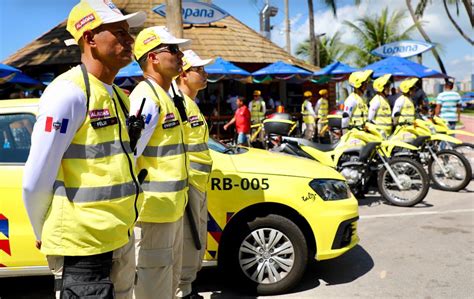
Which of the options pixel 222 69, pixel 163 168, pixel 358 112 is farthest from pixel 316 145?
pixel 222 69

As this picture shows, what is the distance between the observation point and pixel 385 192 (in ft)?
22.8

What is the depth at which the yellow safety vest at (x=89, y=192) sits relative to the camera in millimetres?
1913

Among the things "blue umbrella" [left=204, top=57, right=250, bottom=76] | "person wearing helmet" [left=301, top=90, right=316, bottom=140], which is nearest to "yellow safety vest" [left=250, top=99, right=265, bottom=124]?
"blue umbrella" [left=204, top=57, right=250, bottom=76]

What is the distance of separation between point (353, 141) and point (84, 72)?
5.61 meters

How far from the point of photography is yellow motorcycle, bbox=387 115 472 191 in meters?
7.64

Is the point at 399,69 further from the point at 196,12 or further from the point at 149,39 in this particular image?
the point at 149,39

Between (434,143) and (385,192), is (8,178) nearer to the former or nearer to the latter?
(385,192)

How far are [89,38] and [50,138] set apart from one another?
0.49 m

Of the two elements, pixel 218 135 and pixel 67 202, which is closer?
pixel 67 202

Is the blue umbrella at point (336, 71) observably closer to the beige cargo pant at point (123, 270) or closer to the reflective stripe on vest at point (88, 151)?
the beige cargo pant at point (123, 270)

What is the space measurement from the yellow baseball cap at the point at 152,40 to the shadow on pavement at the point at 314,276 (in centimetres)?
206

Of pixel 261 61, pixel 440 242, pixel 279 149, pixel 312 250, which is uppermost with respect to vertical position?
pixel 261 61

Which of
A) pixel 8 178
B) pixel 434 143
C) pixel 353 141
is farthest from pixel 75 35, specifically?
pixel 434 143

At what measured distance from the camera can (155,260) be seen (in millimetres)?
2842
